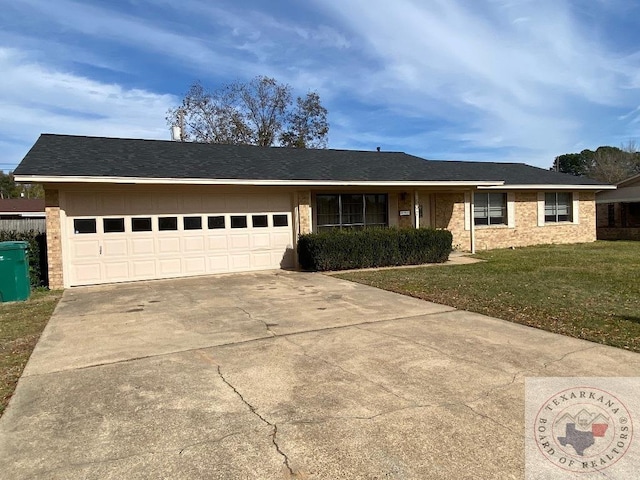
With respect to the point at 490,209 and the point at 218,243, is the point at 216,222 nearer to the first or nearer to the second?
the point at 218,243

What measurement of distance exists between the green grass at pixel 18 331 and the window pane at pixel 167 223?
3.02 meters

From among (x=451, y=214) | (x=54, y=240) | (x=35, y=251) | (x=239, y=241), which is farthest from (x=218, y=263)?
(x=451, y=214)

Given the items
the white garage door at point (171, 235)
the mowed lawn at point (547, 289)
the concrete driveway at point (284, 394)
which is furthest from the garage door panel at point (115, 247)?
the mowed lawn at point (547, 289)

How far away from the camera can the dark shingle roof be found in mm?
11500

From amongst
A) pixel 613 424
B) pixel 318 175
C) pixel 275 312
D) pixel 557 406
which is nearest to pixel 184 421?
pixel 557 406

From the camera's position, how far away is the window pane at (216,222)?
43.0ft

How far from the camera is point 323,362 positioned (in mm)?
4949

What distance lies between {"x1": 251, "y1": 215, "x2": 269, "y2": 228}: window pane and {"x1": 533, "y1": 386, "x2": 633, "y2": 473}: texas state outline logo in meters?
10.8

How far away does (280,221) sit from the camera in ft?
46.5

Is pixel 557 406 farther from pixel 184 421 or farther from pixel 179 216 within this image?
pixel 179 216

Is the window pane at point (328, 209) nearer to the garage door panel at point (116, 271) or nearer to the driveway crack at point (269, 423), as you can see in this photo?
the garage door panel at point (116, 271)

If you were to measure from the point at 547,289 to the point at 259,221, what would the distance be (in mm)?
8081

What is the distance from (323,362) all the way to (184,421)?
176 centimetres

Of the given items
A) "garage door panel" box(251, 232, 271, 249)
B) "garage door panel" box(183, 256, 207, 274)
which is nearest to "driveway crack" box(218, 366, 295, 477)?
"garage door panel" box(183, 256, 207, 274)
